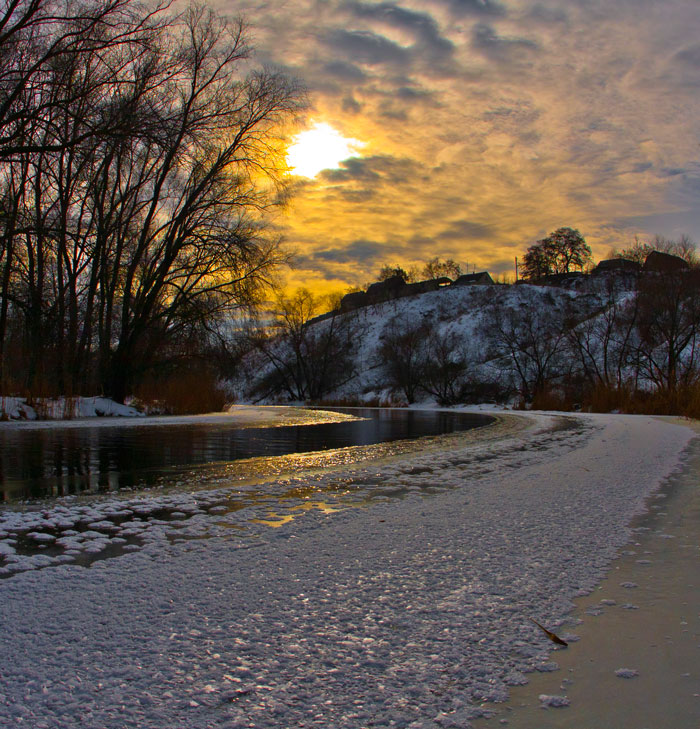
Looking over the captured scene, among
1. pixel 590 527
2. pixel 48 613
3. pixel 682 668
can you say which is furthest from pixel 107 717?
pixel 590 527

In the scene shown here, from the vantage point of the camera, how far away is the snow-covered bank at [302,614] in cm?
155

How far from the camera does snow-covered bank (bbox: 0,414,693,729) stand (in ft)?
5.09

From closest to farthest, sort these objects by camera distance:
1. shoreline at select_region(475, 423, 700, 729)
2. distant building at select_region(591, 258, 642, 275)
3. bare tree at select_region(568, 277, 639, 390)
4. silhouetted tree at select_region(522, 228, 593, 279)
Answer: shoreline at select_region(475, 423, 700, 729) → bare tree at select_region(568, 277, 639, 390) → distant building at select_region(591, 258, 642, 275) → silhouetted tree at select_region(522, 228, 593, 279)

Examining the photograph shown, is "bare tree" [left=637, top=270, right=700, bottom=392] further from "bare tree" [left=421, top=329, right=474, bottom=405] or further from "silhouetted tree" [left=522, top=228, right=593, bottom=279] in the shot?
"silhouetted tree" [left=522, top=228, right=593, bottom=279]

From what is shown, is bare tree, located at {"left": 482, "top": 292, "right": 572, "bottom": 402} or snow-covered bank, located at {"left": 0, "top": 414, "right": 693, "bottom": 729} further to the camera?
bare tree, located at {"left": 482, "top": 292, "right": 572, "bottom": 402}

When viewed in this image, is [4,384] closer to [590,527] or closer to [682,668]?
[590,527]

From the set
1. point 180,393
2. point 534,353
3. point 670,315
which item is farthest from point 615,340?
point 180,393

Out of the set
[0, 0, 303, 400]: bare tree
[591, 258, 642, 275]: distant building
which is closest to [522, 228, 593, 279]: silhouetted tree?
[591, 258, 642, 275]: distant building

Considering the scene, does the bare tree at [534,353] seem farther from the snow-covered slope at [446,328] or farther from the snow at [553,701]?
the snow at [553,701]

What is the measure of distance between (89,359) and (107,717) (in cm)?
1953

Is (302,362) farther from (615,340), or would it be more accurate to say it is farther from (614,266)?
(614,266)

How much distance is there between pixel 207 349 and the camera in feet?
66.3

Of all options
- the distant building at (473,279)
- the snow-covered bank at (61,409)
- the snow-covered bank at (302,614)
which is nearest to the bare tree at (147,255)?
the snow-covered bank at (61,409)

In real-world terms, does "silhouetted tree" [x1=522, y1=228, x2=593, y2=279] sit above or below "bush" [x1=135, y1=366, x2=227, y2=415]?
above
